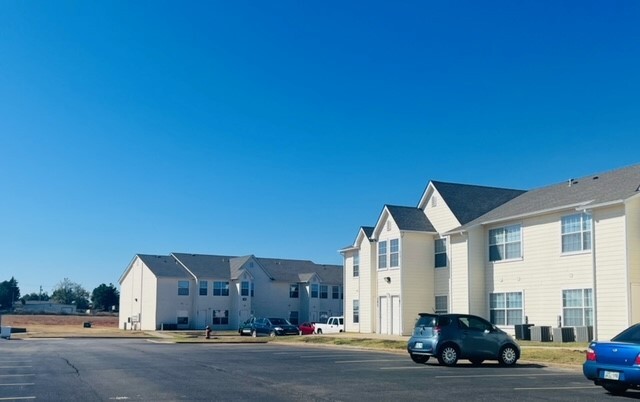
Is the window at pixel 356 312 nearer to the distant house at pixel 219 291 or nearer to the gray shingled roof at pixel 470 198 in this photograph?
the gray shingled roof at pixel 470 198

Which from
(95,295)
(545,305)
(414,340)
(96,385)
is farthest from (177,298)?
(95,295)

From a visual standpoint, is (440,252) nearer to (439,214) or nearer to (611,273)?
(439,214)

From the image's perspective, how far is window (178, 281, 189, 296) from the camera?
2825 inches

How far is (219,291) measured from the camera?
241ft

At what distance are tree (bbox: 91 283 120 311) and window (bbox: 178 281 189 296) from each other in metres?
85.8

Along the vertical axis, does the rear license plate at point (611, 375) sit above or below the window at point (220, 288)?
below

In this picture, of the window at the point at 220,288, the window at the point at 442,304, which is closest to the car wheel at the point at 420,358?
the window at the point at 442,304

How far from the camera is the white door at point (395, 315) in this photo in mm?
41647

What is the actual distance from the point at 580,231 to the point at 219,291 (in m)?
48.3

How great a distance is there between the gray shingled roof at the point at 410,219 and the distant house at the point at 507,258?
0.07m

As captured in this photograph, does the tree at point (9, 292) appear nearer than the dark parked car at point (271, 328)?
No

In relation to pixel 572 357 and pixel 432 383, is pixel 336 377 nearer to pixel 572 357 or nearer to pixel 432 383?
pixel 432 383

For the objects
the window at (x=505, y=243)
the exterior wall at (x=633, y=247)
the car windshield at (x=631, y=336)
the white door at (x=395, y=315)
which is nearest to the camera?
the car windshield at (x=631, y=336)

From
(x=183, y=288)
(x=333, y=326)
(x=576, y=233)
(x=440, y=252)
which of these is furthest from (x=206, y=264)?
(x=576, y=233)
